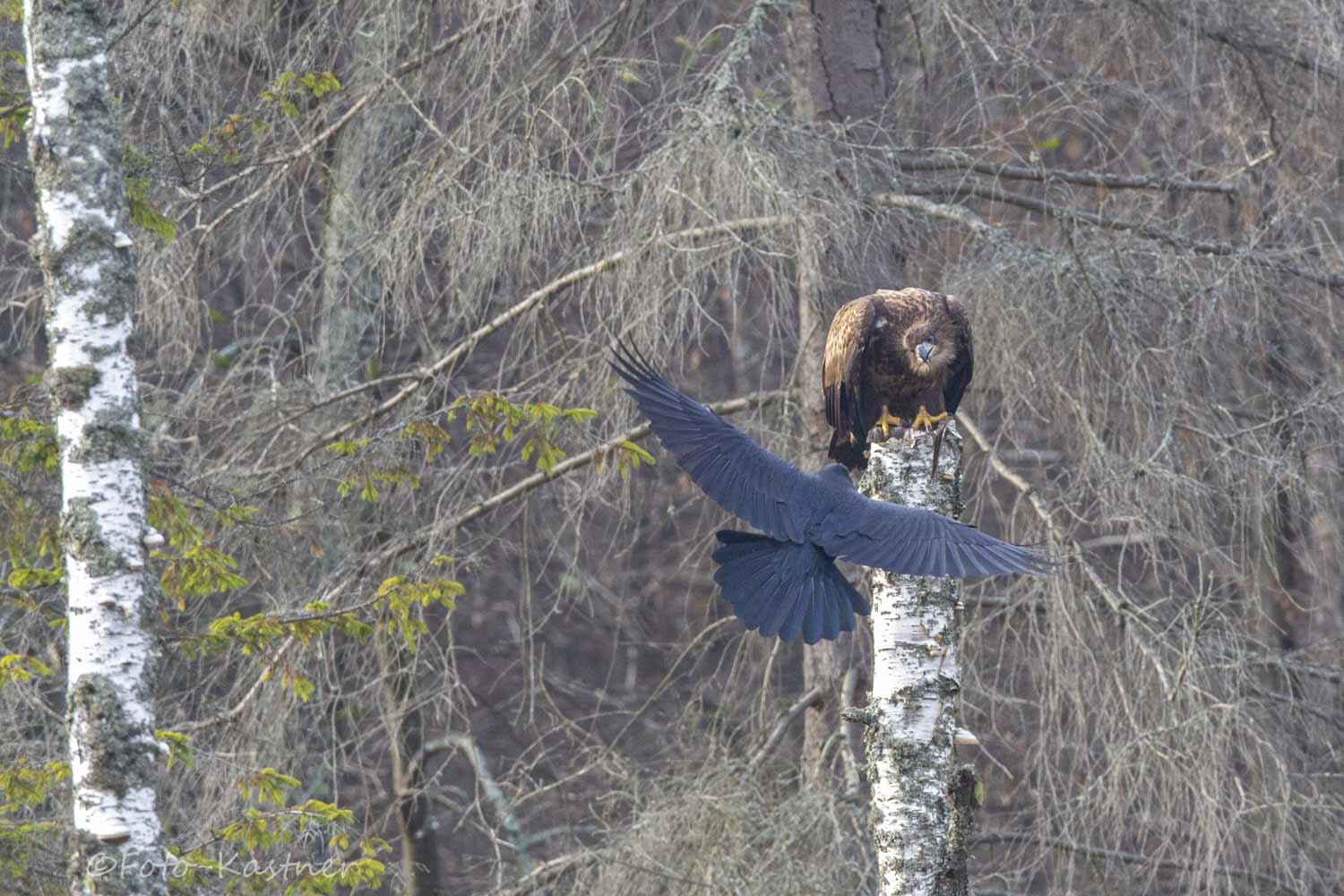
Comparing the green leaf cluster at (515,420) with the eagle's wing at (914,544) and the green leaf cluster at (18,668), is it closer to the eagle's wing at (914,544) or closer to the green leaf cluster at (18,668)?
the green leaf cluster at (18,668)

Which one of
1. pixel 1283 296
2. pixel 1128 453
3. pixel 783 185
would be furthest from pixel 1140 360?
pixel 783 185

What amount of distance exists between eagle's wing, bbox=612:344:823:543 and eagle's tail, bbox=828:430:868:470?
0.57m

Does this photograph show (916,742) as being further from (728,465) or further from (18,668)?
(18,668)

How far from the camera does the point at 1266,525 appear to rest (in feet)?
16.6

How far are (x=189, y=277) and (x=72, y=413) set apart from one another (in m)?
2.15

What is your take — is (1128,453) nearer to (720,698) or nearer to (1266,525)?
(1266,525)

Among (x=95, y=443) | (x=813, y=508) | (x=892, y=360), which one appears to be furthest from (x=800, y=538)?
(x=95, y=443)

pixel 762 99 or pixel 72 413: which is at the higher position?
pixel 762 99

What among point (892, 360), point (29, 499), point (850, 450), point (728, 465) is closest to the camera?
point (728, 465)

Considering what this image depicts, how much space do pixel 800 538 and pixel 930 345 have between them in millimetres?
840

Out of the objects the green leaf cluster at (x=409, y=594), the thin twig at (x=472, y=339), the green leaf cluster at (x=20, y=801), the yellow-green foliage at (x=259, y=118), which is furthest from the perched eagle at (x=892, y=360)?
the green leaf cluster at (x=20, y=801)

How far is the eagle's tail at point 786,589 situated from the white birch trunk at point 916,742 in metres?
Answer: 0.10

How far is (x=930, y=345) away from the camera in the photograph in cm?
400

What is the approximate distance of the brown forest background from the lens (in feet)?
15.6
